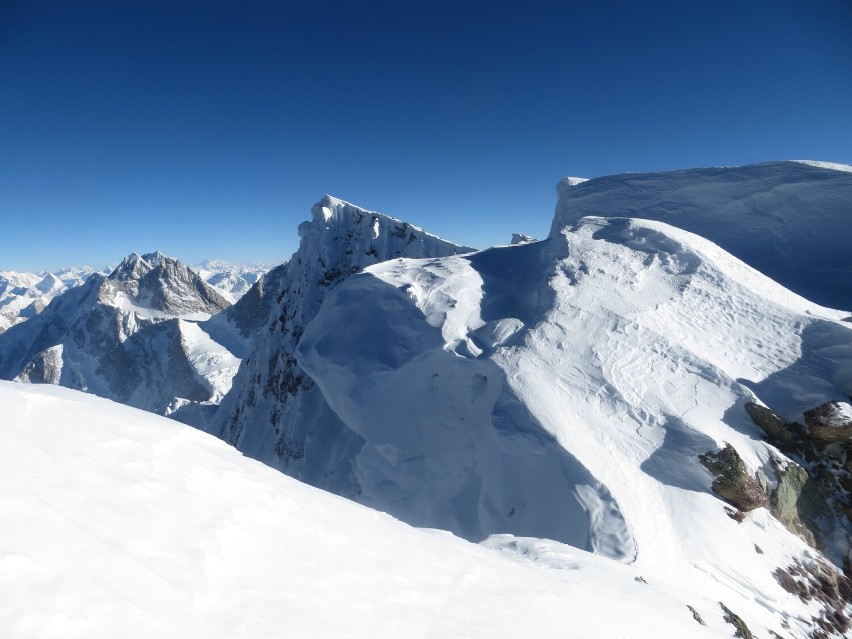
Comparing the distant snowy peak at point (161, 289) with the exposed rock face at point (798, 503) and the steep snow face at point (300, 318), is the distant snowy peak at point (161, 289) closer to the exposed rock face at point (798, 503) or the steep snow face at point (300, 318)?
→ the steep snow face at point (300, 318)

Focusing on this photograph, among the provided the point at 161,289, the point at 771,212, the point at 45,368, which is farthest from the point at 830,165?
the point at 161,289

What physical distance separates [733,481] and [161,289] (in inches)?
5407

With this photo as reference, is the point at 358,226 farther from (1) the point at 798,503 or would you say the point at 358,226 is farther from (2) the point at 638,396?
(1) the point at 798,503

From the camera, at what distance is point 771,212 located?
22359 millimetres

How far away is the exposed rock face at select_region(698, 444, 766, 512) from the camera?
912cm

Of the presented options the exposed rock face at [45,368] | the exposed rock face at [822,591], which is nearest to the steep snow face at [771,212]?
the exposed rock face at [822,591]

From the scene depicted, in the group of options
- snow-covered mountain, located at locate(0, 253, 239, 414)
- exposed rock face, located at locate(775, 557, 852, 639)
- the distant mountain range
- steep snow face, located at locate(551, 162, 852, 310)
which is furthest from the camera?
snow-covered mountain, located at locate(0, 253, 239, 414)

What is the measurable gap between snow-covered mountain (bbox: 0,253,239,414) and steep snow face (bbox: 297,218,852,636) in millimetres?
56681

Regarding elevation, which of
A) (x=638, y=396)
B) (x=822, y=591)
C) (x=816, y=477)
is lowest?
(x=822, y=591)

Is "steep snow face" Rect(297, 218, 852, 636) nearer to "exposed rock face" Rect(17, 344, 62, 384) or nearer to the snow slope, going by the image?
the snow slope

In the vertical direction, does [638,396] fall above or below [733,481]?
above

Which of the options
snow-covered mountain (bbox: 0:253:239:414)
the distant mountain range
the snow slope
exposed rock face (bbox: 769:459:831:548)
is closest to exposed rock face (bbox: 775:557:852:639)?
the distant mountain range

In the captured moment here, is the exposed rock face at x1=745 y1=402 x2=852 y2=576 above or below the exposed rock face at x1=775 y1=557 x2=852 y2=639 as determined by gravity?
above

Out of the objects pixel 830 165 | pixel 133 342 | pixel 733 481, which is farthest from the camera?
pixel 133 342
